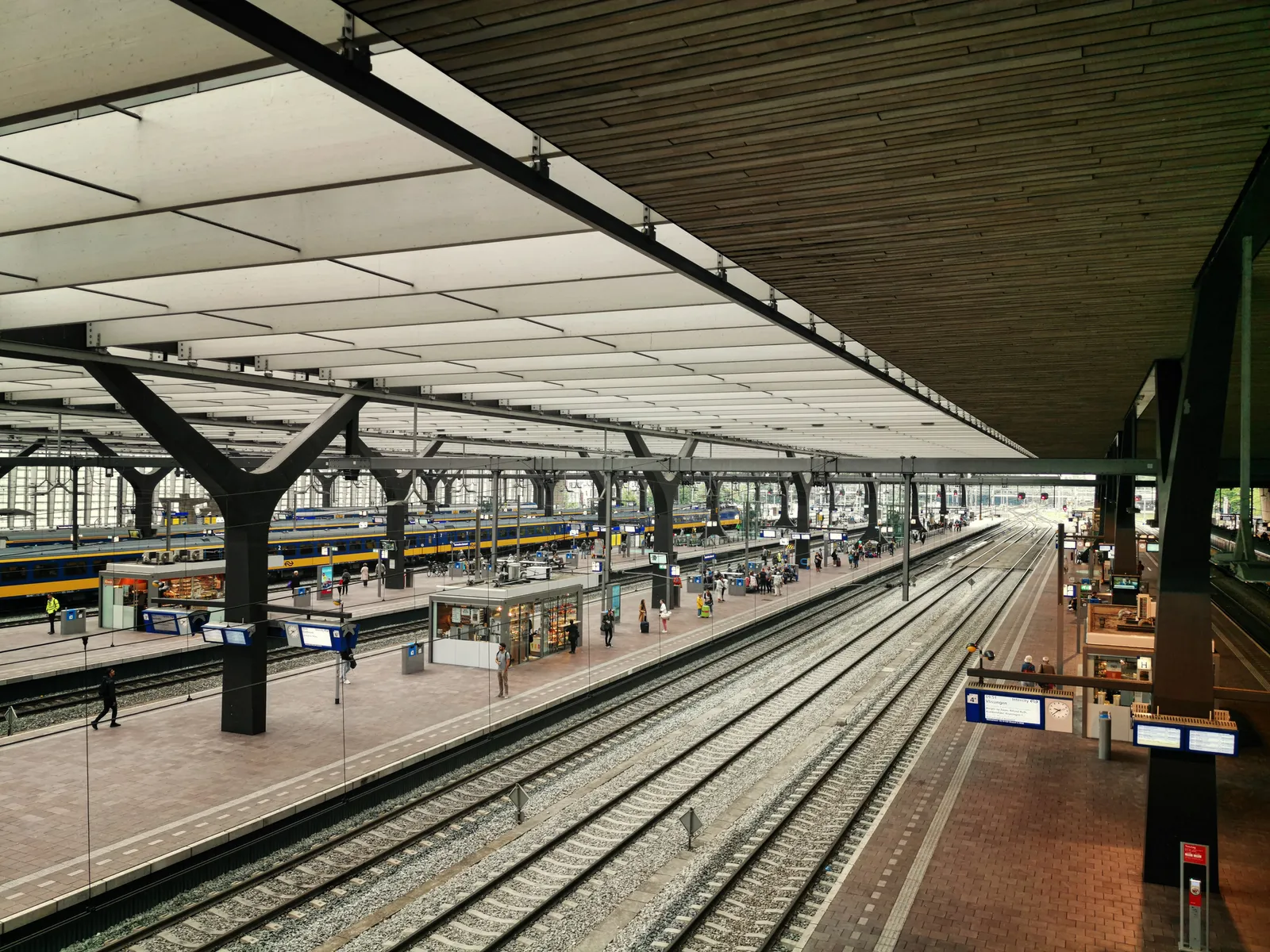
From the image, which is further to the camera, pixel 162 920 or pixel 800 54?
pixel 162 920

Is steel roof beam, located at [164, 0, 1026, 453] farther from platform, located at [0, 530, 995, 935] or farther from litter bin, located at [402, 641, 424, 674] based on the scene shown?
litter bin, located at [402, 641, 424, 674]

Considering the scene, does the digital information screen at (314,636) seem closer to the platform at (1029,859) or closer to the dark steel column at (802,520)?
the platform at (1029,859)

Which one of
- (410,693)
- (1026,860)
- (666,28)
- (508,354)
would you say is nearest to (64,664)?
(410,693)

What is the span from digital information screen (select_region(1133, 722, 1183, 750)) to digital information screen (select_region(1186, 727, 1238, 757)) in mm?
99

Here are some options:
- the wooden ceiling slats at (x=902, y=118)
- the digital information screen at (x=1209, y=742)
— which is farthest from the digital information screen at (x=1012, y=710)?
the wooden ceiling slats at (x=902, y=118)

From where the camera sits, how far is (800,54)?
315 centimetres

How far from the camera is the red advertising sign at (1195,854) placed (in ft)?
28.4

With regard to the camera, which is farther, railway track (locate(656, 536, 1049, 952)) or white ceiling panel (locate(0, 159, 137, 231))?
railway track (locate(656, 536, 1049, 952))

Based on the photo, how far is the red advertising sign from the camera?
8.66 m

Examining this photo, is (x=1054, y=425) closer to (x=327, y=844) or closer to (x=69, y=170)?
(x=327, y=844)

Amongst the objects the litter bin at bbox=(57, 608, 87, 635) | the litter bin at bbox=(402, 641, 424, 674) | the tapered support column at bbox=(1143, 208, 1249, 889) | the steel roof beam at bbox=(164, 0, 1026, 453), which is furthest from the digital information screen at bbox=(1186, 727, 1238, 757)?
the litter bin at bbox=(57, 608, 87, 635)

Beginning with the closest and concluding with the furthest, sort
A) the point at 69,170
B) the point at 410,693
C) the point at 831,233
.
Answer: the point at 831,233, the point at 69,170, the point at 410,693

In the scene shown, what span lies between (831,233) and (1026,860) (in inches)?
366

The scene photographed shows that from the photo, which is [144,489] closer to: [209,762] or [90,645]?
[90,645]
